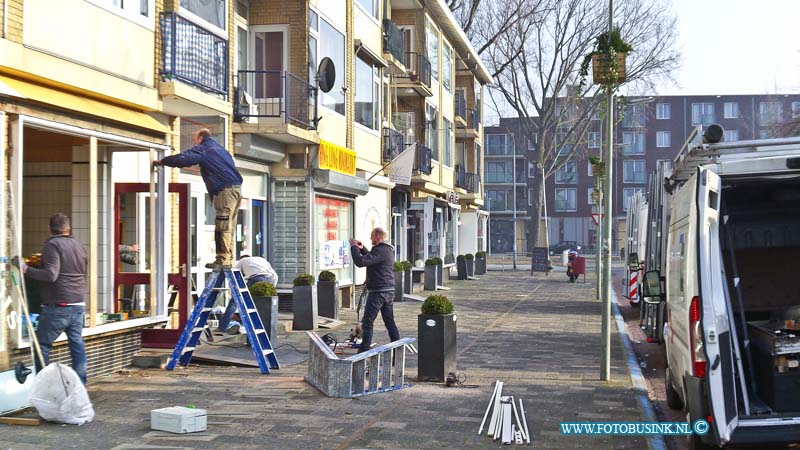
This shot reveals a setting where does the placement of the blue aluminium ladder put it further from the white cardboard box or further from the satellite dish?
the satellite dish

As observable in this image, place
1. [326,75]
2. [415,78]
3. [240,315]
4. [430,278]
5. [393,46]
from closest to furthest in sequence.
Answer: [240,315] → [326,75] → [393,46] → [415,78] → [430,278]

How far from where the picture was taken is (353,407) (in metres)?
8.92

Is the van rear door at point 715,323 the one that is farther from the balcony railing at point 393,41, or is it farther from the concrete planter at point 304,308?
the balcony railing at point 393,41

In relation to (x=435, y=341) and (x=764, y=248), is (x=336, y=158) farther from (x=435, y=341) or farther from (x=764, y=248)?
(x=764, y=248)

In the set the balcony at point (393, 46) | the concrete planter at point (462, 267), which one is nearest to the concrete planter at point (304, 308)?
the balcony at point (393, 46)

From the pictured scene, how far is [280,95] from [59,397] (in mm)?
10333

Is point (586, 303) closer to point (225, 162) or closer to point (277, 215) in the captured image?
point (277, 215)

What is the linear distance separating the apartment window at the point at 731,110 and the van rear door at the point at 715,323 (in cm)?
8544

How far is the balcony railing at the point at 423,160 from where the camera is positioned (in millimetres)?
30141

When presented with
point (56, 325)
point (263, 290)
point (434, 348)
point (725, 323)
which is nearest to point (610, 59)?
point (434, 348)

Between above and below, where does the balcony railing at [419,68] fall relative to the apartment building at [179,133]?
above

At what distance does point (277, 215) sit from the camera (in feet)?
63.1

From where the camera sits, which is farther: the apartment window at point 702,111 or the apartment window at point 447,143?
the apartment window at point 702,111

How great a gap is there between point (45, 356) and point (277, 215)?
424 inches
